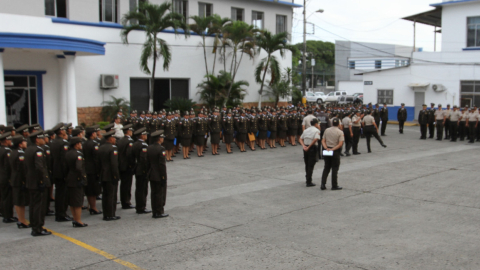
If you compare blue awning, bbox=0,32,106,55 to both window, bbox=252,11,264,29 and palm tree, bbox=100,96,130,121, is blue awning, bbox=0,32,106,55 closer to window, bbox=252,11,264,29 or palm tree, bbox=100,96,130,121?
palm tree, bbox=100,96,130,121

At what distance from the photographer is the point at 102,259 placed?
6352mm

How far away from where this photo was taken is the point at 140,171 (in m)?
9.00

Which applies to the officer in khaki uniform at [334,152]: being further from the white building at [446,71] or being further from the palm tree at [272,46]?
the white building at [446,71]

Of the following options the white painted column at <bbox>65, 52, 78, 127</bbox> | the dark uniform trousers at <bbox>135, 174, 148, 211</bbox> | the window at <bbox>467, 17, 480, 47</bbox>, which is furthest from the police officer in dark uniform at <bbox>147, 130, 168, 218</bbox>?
the window at <bbox>467, 17, 480, 47</bbox>

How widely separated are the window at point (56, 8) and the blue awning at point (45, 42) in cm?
311

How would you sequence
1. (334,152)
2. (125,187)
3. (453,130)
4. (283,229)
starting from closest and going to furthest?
(283,229) < (125,187) < (334,152) < (453,130)

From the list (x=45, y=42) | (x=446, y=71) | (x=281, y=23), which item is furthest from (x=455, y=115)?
(x=45, y=42)

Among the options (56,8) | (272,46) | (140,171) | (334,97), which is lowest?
(140,171)

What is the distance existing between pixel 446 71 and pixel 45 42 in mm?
25330

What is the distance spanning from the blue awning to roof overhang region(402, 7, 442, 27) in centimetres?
2471

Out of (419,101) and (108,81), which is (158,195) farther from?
(419,101)

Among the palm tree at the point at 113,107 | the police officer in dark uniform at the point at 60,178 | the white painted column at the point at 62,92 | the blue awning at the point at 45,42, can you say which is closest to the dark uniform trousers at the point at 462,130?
the palm tree at the point at 113,107

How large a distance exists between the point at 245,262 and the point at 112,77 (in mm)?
16725

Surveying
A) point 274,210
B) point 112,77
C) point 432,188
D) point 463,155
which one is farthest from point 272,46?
point 274,210
